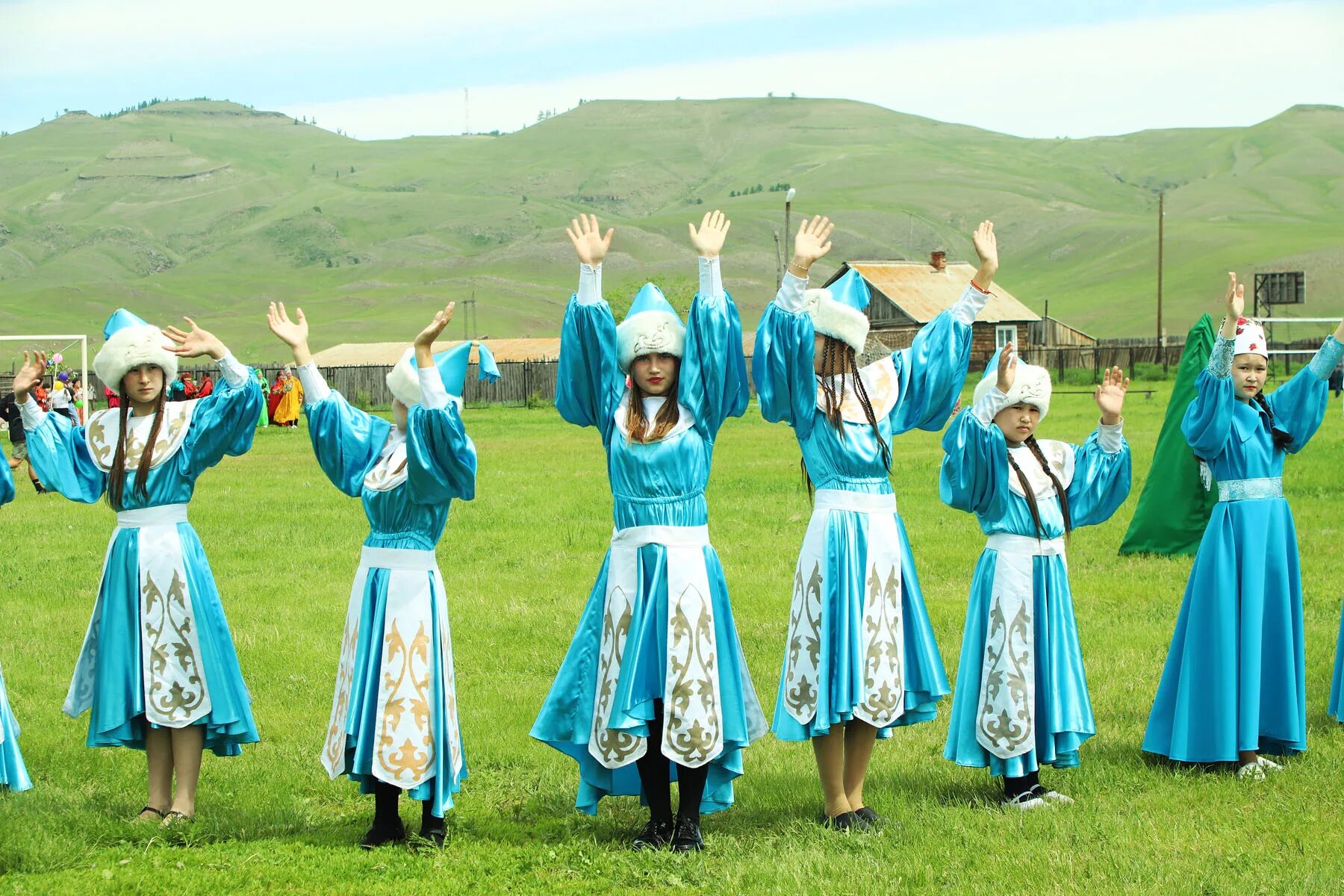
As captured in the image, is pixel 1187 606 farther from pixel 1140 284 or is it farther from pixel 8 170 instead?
pixel 8 170

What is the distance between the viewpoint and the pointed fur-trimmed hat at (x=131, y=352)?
227 inches

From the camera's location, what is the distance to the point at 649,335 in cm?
548

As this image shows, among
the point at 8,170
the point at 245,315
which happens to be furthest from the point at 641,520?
the point at 8,170

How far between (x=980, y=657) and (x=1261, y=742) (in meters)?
1.67

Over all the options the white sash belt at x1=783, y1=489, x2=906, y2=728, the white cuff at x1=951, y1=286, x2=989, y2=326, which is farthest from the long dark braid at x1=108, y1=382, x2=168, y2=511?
the white cuff at x1=951, y1=286, x2=989, y2=326

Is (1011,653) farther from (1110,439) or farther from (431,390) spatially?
(431,390)

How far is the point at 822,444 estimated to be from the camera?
5.67 m

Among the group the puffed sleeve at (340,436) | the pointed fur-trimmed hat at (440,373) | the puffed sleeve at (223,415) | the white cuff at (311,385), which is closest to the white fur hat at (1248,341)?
the pointed fur-trimmed hat at (440,373)

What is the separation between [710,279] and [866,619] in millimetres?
1509

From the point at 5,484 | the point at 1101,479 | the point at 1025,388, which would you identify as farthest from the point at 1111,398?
the point at 5,484

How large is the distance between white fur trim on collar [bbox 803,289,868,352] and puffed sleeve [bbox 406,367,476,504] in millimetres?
1548

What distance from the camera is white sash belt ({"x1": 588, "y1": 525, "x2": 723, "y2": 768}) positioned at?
5273mm

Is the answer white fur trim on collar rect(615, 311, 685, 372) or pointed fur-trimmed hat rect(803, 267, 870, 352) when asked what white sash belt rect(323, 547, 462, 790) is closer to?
white fur trim on collar rect(615, 311, 685, 372)

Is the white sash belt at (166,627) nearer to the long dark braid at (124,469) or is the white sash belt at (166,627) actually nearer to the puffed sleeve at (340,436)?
the long dark braid at (124,469)
